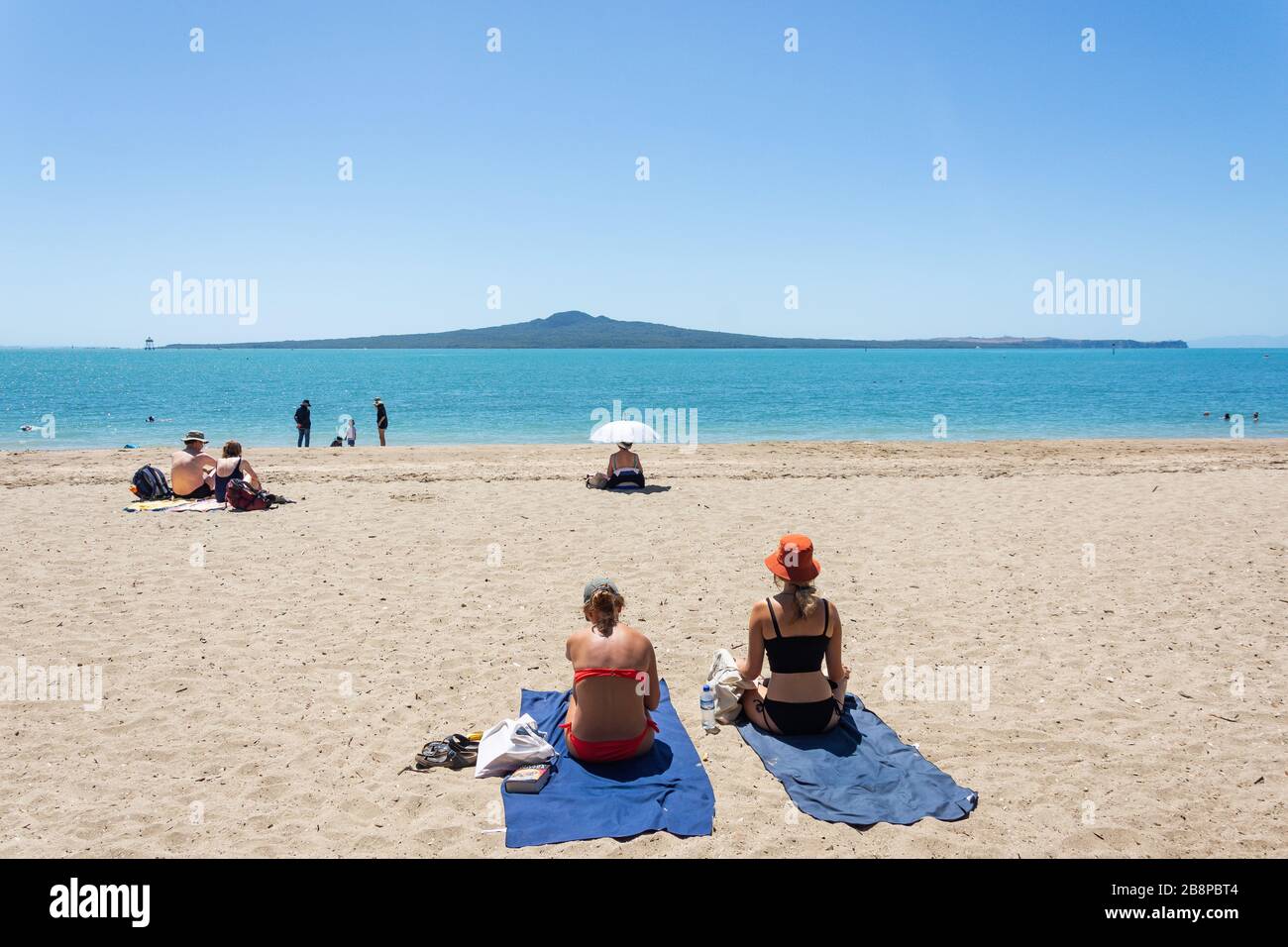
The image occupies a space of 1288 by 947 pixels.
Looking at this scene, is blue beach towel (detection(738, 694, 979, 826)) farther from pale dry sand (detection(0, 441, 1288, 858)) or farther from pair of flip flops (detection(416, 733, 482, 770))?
pair of flip flops (detection(416, 733, 482, 770))

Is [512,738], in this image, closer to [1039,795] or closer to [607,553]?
[1039,795]

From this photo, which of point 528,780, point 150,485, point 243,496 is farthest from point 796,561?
point 150,485

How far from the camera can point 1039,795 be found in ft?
15.6

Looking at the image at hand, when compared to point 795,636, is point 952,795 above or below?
below

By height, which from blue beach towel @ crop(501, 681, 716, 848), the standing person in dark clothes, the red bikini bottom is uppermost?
the standing person in dark clothes

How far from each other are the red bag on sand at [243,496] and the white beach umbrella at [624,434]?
583 cm

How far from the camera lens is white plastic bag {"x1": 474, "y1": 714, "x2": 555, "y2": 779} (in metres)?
5.00

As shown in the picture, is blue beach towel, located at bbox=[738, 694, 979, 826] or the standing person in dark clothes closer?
blue beach towel, located at bbox=[738, 694, 979, 826]

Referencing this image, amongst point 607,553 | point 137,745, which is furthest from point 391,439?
point 137,745

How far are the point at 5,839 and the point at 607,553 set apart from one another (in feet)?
22.3

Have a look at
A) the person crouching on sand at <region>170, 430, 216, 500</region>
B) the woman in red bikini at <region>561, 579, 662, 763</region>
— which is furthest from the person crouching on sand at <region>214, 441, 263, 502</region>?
the woman in red bikini at <region>561, 579, 662, 763</region>

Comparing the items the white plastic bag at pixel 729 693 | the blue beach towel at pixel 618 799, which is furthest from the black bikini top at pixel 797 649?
the blue beach towel at pixel 618 799

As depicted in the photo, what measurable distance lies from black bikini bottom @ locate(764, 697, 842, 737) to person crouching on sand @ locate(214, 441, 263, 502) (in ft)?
34.4
